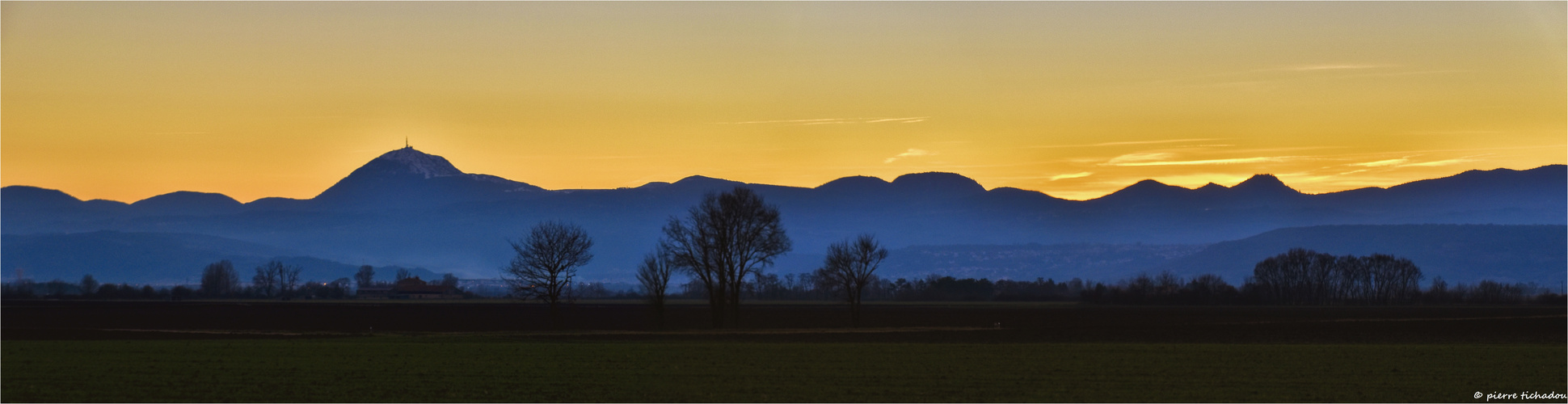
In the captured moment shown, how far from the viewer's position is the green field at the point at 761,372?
92.4ft

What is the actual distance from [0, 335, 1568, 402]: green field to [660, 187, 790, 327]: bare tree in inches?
1045

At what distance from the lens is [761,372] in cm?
3391

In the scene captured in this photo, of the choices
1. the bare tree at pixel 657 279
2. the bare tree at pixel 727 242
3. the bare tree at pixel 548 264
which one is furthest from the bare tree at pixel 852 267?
the bare tree at pixel 548 264

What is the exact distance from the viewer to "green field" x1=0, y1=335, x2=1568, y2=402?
92.4 feet

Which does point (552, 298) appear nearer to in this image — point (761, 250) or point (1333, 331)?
point (761, 250)

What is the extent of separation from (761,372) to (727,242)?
40.9 meters

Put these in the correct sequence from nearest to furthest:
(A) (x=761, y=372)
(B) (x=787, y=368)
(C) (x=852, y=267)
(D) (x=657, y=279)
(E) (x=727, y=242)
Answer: (A) (x=761, y=372) → (B) (x=787, y=368) → (E) (x=727, y=242) → (D) (x=657, y=279) → (C) (x=852, y=267)

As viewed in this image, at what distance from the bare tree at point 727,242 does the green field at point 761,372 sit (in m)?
26.5

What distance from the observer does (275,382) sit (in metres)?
30.3

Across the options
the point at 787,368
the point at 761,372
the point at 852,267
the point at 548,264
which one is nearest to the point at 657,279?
the point at 548,264

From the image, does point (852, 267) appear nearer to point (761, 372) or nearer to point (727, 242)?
point (727, 242)

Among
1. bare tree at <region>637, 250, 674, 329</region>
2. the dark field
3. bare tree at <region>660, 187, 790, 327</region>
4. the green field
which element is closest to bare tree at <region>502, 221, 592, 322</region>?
bare tree at <region>637, 250, 674, 329</region>

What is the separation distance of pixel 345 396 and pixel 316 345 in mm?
20403

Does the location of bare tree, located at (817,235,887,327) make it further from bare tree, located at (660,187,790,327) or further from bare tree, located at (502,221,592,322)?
bare tree, located at (502,221,592,322)
